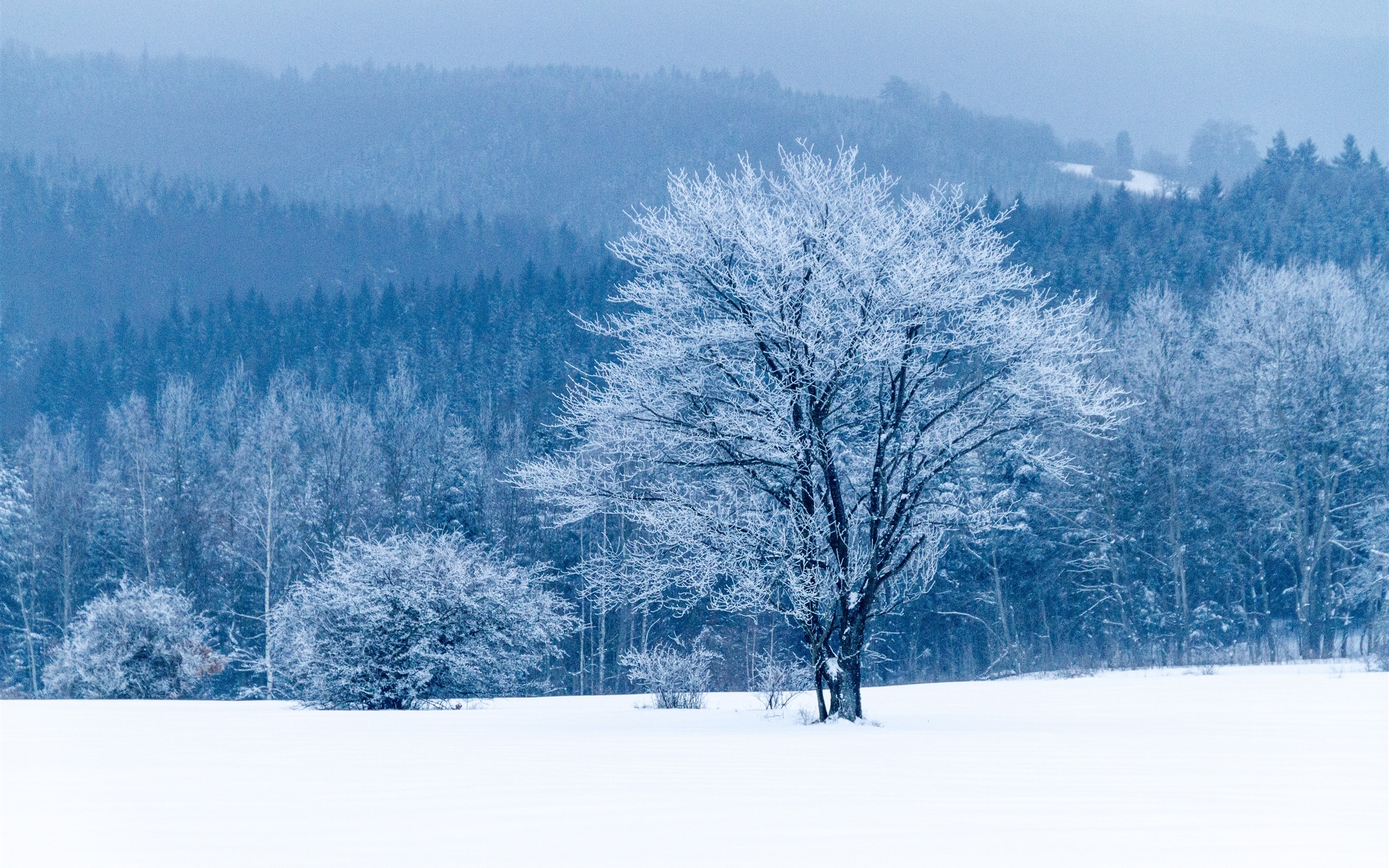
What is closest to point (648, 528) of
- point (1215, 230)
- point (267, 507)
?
point (267, 507)

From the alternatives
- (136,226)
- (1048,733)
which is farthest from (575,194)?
(1048,733)

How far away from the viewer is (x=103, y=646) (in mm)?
26062

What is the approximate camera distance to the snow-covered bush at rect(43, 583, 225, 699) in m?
25.9

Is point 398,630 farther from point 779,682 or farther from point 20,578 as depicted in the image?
point 20,578

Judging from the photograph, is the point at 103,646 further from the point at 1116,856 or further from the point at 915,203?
the point at 1116,856

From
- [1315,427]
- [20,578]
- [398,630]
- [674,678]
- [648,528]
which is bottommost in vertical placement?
[674,678]

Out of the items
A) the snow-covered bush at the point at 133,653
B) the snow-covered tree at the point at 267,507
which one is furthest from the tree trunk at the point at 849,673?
the snow-covered tree at the point at 267,507

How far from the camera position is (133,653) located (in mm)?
25984

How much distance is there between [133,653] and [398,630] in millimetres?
8782

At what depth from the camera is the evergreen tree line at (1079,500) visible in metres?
41.2

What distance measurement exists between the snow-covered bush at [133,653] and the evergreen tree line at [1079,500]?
8548mm

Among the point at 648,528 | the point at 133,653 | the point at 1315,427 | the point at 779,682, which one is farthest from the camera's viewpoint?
the point at 1315,427

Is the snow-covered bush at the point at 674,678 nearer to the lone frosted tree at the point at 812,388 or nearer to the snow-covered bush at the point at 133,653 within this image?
the lone frosted tree at the point at 812,388

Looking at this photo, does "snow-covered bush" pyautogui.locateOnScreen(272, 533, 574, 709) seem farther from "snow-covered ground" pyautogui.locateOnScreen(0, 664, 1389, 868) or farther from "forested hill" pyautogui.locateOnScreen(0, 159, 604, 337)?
"forested hill" pyautogui.locateOnScreen(0, 159, 604, 337)
